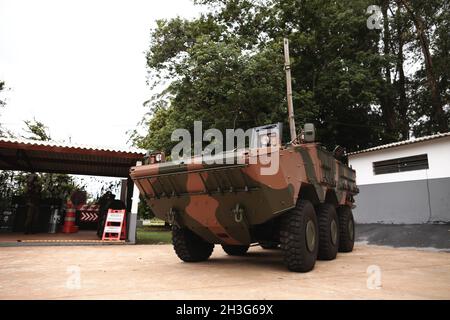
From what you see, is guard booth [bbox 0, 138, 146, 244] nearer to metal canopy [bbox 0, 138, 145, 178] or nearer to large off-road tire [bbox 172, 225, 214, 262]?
metal canopy [bbox 0, 138, 145, 178]

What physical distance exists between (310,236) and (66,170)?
1251 cm

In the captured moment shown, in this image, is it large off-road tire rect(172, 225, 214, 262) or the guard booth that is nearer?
large off-road tire rect(172, 225, 214, 262)

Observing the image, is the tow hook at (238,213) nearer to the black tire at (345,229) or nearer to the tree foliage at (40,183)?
the black tire at (345,229)

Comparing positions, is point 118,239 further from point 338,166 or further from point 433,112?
point 433,112

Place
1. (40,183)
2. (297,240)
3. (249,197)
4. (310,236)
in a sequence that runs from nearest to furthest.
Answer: (249,197)
(297,240)
(310,236)
(40,183)

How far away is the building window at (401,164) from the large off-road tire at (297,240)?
9159mm

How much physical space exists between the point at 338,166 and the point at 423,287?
12.4ft

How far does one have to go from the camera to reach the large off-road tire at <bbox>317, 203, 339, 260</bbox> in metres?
6.37

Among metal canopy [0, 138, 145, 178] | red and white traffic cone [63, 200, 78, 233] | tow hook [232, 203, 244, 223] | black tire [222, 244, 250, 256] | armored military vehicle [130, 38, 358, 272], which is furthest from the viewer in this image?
red and white traffic cone [63, 200, 78, 233]

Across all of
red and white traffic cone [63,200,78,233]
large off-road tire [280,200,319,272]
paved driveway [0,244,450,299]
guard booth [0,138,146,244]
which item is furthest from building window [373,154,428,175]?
red and white traffic cone [63,200,78,233]

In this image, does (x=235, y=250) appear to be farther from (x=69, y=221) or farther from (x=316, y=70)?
(x=316, y=70)

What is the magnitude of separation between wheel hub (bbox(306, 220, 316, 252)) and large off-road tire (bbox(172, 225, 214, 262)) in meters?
2.04

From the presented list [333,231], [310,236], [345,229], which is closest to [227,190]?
[310,236]

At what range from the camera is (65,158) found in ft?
40.5
